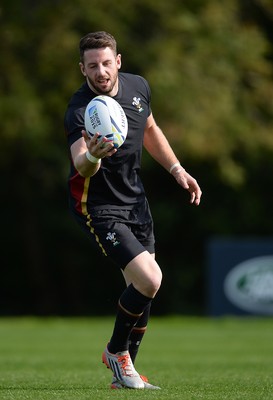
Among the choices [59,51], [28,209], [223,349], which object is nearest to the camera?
[223,349]

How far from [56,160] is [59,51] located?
274 cm

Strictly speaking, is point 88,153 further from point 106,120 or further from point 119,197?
point 119,197

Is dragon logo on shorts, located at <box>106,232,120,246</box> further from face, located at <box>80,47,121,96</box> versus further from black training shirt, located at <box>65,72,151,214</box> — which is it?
face, located at <box>80,47,121,96</box>

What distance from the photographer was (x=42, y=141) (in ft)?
74.7

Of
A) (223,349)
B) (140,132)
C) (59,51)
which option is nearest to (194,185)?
(140,132)

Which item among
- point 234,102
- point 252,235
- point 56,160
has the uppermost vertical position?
point 234,102

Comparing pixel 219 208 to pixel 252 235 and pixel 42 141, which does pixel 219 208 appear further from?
pixel 42 141

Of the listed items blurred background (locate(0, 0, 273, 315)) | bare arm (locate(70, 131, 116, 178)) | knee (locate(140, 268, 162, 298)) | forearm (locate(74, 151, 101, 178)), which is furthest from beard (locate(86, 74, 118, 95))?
blurred background (locate(0, 0, 273, 315))

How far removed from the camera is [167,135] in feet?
76.3

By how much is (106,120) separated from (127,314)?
133cm

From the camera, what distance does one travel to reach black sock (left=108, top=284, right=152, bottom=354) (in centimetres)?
666

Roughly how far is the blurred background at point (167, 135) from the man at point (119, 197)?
1215 cm

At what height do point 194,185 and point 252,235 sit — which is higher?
point 194,185

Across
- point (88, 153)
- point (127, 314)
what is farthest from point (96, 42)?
point (127, 314)
